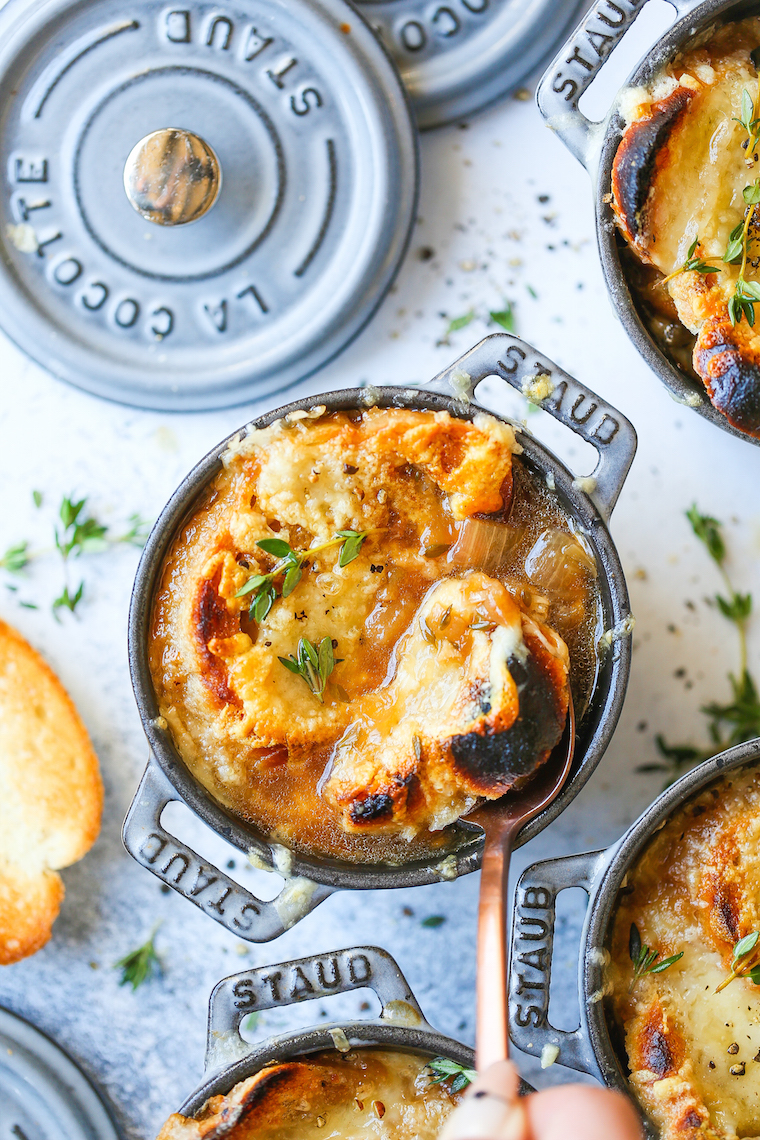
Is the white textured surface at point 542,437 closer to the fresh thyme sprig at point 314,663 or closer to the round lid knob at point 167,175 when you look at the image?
the round lid knob at point 167,175

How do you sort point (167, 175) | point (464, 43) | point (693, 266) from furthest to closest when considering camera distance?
point (464, 43) → point (167, 175) → point (693, 266)

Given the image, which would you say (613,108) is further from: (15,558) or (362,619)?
(15,558)

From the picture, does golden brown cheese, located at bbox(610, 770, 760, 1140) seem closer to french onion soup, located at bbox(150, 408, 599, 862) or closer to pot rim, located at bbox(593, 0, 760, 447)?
french onion soup, located at bbox(150, 408, 599, 862)

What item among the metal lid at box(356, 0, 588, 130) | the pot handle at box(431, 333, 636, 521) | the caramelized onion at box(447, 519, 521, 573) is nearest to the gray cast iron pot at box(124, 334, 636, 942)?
the pot handle at box(431, 333, 636, 521)

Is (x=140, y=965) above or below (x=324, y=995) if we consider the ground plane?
below

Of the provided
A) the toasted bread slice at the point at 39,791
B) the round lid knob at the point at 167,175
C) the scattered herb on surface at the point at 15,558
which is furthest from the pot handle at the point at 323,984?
the round lid knob at the point at 167,175

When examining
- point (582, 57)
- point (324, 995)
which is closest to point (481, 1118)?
point (324, 995)

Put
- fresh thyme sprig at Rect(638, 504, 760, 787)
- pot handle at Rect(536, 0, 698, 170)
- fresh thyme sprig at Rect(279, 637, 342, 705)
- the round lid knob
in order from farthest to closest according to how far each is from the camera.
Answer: fresh thyme sprig at Rect(638, 504, 760, 787), the round lid knob, pot handle at Rect(536, 0, 698, 170), fresh thyme sprig at Rect(279, 637, 342, 705)
